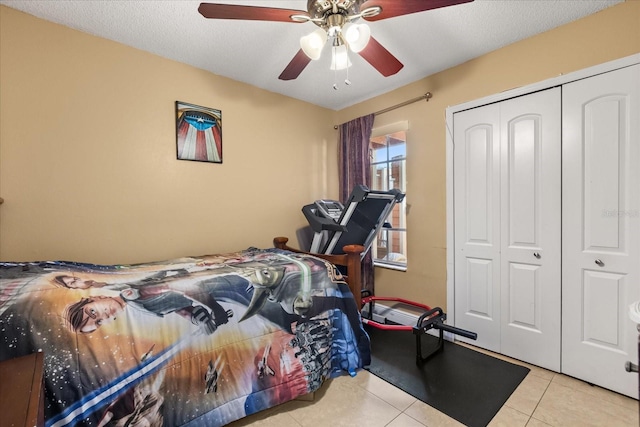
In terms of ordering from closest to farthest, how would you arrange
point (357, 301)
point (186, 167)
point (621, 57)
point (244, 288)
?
point (244, 288), point (621, 57), point (357, 301), point (186, 167)

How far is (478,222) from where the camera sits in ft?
8.03

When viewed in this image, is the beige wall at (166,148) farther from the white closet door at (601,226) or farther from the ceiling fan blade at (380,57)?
the ceiling fan blade at (380,57)

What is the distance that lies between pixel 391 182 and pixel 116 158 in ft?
8.77

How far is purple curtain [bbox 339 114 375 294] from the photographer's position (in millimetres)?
3236

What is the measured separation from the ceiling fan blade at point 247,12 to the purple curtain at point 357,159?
1907 mm

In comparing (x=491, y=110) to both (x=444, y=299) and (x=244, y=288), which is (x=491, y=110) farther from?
(x=244, y=288)

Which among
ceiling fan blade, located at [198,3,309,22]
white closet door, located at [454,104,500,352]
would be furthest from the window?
ceiling fan blade, located at [198,3,309,22]

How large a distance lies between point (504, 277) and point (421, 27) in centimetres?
208

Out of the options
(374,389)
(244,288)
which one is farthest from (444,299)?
(244,288)

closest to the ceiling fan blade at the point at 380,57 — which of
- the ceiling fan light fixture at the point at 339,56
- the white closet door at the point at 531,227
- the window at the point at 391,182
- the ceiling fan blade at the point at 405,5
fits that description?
the ceiling fan light fixture at the point at 339,56

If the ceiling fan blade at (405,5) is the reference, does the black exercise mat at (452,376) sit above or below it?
below

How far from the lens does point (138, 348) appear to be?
1.26 metres

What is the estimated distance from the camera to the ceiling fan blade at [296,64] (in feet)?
5.94

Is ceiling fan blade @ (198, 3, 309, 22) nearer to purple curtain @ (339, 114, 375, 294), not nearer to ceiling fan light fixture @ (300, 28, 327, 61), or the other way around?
ceiling fan light fixture @ (300, 28, 327, 61)
